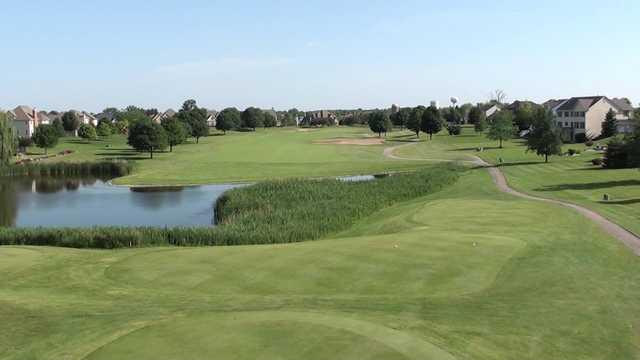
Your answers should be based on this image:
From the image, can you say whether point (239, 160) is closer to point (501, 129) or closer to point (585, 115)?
point (501, 129)

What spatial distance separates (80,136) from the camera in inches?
5832

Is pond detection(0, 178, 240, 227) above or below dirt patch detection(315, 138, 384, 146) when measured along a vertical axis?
below

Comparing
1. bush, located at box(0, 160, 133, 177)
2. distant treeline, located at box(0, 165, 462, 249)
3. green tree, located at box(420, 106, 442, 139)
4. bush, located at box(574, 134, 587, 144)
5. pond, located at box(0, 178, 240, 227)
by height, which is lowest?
pond, located at box(0, 178, 240, 227)

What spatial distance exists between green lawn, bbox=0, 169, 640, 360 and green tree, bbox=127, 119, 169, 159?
82.0 m

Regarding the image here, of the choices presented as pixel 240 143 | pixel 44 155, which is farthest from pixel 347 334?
→ pixel 240 143

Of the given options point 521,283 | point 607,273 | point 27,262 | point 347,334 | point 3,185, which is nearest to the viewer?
point 347,334

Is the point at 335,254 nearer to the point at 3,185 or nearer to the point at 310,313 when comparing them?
the point at 310,313

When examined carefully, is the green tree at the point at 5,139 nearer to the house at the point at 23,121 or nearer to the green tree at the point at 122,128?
the house at the point at 23,121

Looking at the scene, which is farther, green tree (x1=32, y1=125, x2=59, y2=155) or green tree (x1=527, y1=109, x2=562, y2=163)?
green tree (x1=32, y1=125, x2=59, y2=155)

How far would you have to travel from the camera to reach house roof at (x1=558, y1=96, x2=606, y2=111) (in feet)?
437

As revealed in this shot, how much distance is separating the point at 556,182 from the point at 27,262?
4997 centimetres

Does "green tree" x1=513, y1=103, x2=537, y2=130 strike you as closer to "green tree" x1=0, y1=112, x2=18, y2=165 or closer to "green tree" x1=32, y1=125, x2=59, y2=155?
"green tree" x1=32, y1=125, x2=59, y2=155

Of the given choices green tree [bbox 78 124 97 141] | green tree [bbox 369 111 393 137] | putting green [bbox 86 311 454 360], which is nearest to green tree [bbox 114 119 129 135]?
green tree [bbox 78 124 97 141]

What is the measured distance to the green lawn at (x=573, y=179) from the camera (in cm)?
4359
